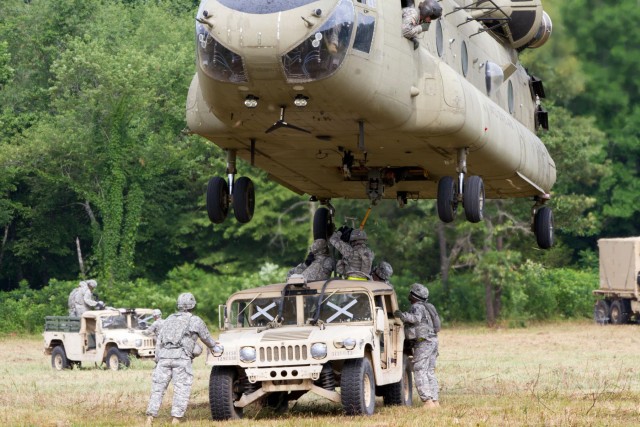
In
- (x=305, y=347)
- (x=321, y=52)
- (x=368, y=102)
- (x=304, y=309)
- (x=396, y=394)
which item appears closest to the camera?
(x=321, y=52)

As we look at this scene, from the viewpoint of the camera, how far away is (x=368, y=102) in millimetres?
13695

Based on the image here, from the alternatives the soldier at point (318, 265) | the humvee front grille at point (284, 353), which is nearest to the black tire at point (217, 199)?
the soldier at point (318, 265)

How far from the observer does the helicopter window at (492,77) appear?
17859mm

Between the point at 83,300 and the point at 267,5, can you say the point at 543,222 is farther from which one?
the point at 83,300

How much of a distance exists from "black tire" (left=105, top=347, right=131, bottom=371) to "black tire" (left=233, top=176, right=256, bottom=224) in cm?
890

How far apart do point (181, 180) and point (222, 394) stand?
122 ft

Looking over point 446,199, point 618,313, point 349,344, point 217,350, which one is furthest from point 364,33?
point 618,313

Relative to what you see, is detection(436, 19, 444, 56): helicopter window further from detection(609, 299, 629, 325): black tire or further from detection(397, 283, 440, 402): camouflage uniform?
detection(609, 299, 629, 325): black tire

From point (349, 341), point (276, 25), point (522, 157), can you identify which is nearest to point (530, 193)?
point (522, 157)

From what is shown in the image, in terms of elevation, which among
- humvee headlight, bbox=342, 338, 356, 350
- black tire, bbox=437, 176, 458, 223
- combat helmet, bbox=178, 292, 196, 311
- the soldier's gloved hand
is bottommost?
humvee headlight, bbox=342, 338, 356, 350

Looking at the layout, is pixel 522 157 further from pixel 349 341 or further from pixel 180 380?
pixel 180 380

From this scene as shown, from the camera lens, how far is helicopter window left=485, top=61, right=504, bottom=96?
1786 centimetres

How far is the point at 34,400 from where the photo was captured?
1742 centimetres

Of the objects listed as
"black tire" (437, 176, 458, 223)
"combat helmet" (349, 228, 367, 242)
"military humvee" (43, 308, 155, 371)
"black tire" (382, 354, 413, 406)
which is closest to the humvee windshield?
"black tire" (437, 176, 458, 223)
